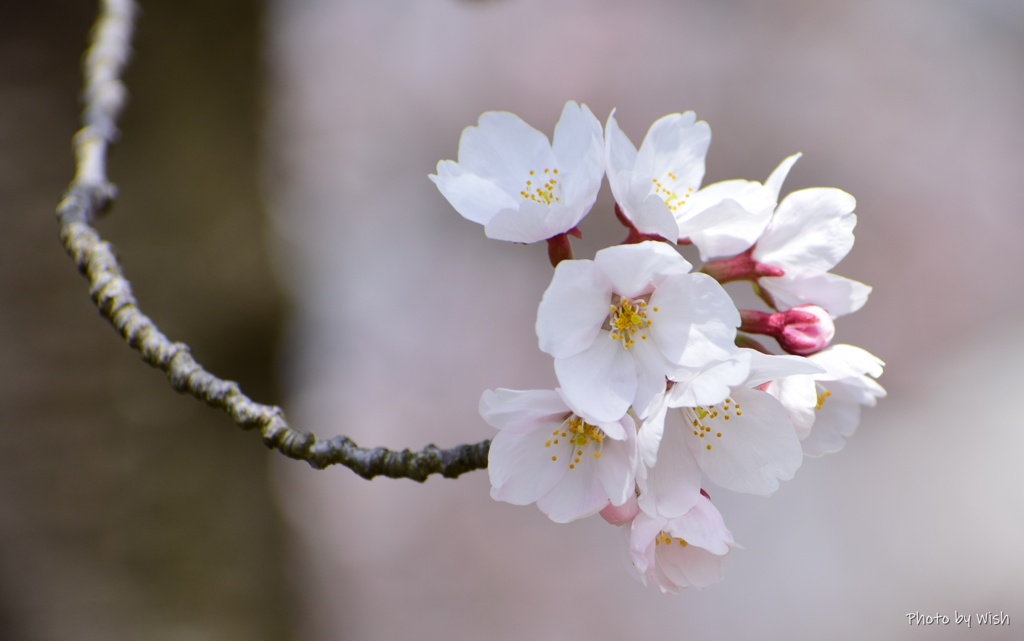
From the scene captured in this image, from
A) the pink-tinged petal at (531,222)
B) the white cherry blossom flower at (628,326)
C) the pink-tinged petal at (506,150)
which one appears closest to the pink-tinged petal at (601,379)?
the white cherry blossom flower at (628,326)

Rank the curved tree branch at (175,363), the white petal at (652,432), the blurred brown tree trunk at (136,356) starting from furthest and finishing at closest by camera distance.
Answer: the blurred brown tree trunk at (136,356), the curved tree branch at (175,363), the white petal at (652,432)

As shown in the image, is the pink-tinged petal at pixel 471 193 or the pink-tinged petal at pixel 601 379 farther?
the pink-tinged petal at pixel 471 193

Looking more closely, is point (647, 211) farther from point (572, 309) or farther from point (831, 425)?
point (831, 425)

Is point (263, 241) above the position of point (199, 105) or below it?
below

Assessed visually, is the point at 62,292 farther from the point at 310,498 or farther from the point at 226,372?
the point at 310,498

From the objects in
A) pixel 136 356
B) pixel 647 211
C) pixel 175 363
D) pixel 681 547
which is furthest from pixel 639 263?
pixel 136 356

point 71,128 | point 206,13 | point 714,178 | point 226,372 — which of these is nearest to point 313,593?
point 226,372

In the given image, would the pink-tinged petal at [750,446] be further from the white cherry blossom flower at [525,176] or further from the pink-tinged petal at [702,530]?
the white cherry blossom flower at [525,176]
